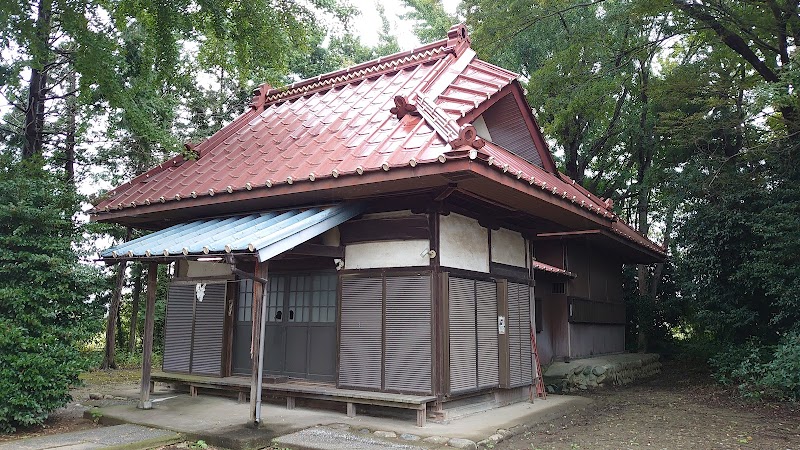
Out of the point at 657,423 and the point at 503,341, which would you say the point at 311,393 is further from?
Answer: the point at 657,423

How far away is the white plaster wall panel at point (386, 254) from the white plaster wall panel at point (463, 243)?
0.95 feet

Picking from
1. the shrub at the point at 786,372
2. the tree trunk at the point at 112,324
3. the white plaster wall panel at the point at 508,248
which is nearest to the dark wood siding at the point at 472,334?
the white plaster wall panel at the point at 508,248

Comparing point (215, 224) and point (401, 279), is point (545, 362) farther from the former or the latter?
point (215, 224)

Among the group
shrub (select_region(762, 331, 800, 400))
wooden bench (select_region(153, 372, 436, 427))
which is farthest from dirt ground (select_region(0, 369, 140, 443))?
shrub (select_region(762, 331, 800, 400))

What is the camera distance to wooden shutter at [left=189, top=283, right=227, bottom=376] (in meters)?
9.27

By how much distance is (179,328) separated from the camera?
385 inches

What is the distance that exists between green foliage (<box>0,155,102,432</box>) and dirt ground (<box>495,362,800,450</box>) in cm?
574

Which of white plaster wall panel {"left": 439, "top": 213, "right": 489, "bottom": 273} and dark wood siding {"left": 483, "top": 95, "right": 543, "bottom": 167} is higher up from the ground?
dark wood siding {"left": 483, "top": 95, "right": 543, "bottom": 167}

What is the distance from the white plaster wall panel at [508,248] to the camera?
9.06m

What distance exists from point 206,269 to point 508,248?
5242 mm

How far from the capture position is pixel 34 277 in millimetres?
7352

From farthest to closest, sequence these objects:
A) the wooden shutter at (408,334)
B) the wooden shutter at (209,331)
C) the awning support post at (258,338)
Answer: the wooden shutter at (209,331) < the wooden shutter at (408,334) < the awning support post at (258,338)

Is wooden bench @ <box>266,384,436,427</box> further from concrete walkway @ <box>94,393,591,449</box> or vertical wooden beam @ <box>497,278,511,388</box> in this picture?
vertical wooden beam @ <box>497,278,511,388</box>

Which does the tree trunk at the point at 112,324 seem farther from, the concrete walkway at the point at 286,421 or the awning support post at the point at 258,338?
the awning support post at the point at 258,338
